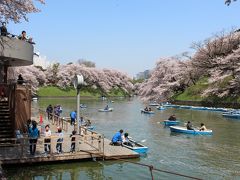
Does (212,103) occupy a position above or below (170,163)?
above

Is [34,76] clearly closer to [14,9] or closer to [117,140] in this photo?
[117,140]

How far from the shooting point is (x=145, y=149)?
2333 cm

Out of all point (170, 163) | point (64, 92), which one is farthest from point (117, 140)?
point (64, 92)

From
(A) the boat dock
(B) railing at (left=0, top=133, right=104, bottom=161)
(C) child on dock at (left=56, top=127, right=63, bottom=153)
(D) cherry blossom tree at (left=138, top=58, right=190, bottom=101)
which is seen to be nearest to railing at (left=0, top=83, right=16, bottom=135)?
(A) the boat dock

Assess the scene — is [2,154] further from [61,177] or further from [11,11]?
[11,11]

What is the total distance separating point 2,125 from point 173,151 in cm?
1139

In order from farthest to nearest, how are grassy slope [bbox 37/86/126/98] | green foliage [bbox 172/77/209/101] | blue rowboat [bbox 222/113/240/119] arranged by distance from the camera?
grassy slope [bbox 37/86/126/98], green foliage [bbox 172/77/209/101], blue rowboat [bbox 222/113/240/119]

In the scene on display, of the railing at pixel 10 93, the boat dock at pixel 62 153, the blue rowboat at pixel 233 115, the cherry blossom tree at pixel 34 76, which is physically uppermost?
the cherry blossom tree at pixel 34 76

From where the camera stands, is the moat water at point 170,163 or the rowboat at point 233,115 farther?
the rowboat at point 233,115

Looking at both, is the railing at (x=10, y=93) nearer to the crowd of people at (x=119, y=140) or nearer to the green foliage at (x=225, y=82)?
the crowd of people at (x=119, y=140)

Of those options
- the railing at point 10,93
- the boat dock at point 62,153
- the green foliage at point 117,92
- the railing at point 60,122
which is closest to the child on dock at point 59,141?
the boat dock at point 62,153

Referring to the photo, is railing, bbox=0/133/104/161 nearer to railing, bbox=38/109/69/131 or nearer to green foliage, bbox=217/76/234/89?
railing, bbox=38/109/69/131

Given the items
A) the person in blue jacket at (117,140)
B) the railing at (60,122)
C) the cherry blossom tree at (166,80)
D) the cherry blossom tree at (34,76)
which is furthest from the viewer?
the cherry blossom tree at (34,76)

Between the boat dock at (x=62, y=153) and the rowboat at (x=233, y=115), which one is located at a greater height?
the rowboat at (x=233, y=115)
